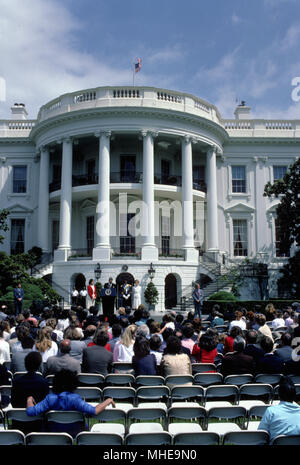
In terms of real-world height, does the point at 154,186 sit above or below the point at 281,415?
above

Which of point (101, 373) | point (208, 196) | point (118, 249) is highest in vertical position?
point (208, 196)

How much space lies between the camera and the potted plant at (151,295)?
2583cm

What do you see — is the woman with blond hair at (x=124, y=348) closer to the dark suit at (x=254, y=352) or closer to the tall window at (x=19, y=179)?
the dark suit at (x=254, y=352)

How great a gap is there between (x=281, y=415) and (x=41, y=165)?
2935 cm

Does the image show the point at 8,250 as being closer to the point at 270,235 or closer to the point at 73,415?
the point at 270,235

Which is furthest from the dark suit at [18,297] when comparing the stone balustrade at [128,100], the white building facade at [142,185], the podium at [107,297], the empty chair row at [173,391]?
the stone balustrade at [128,100]

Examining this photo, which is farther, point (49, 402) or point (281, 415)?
point (49, 402)

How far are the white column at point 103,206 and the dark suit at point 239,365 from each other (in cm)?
1989

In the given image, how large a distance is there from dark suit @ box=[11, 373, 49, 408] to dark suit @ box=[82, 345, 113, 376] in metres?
2.00

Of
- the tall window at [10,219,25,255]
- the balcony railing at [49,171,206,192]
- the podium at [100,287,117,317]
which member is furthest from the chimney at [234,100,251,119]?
the podium at [100,287,117,317]

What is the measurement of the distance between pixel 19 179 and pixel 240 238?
18.4 m
